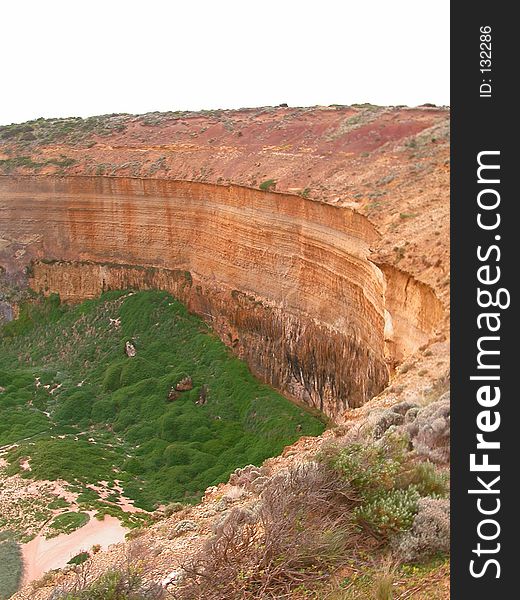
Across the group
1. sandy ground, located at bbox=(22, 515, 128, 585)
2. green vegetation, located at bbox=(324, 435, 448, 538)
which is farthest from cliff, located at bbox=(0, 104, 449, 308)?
sandy ground, located at bbox=(22, 515, 128, 585)

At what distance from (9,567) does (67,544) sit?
136 centimetres

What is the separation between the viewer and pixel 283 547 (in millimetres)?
6188

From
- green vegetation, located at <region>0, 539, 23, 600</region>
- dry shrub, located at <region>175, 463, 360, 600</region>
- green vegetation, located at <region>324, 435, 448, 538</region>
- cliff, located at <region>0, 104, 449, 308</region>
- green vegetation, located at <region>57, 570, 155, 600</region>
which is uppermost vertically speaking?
cliff, located at <region>0, 104, 449, 308</region>

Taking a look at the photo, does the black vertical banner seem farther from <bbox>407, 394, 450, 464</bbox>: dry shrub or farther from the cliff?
the cliff

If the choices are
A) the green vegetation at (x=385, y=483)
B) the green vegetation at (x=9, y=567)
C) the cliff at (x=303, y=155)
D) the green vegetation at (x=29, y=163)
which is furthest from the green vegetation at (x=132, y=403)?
the green vegetation at (x=385, y=483)

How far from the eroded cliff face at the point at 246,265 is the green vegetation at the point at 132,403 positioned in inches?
39.2

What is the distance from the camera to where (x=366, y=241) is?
55.6 ft

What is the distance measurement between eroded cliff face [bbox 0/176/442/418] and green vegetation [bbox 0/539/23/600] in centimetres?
826

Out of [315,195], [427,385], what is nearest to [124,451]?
[315,195]

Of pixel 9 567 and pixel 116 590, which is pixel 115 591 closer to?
pixel 116 590

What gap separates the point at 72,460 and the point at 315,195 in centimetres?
1023

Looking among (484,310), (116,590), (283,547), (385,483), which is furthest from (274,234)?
(484,310)

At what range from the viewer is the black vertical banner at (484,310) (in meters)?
4.69

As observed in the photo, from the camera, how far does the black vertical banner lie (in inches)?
185
